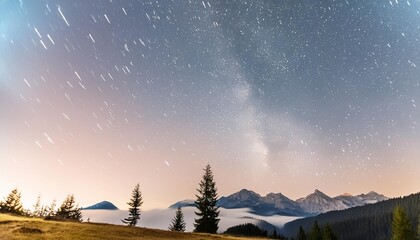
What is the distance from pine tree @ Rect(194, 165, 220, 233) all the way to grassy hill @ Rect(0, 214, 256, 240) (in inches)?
826

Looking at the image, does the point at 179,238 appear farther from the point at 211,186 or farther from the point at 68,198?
the point at 68,198

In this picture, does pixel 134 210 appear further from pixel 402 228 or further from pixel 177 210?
pixel 402 228

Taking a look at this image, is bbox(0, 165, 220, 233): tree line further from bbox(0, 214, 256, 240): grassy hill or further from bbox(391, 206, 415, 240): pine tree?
bbox(391, 206, 415, 240): pine tree

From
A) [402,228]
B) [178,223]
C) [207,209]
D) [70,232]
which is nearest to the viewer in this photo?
[70,232]

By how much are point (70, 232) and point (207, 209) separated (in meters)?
33.8

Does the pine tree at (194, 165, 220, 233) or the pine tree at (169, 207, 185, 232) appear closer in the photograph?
the pine tree at (194, 165, 220, 233)

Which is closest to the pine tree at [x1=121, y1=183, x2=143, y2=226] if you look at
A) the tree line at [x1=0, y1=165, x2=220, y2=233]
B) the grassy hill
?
the tree line at [x1=0, y1=165, x2=220, y2=233]

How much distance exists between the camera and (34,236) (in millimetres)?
35469

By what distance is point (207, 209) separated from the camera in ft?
→ 225

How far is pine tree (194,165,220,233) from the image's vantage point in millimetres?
67188

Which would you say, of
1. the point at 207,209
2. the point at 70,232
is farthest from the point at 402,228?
the point at 70,232

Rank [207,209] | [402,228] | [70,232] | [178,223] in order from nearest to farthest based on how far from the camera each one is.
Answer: [70,232], [207,209], [402,228], [178,223]

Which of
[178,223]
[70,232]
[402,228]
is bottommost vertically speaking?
[70,232]

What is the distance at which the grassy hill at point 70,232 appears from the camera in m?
36.1
